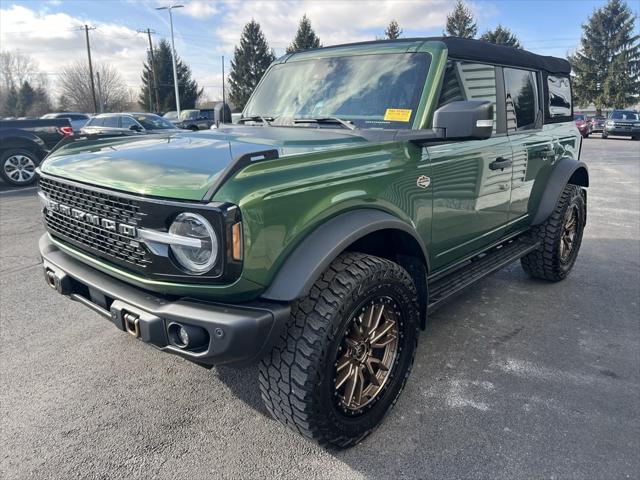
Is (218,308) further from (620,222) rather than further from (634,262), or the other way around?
(620,222)

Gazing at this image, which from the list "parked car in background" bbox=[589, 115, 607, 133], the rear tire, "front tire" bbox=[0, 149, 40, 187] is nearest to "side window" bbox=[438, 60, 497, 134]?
the rear tire

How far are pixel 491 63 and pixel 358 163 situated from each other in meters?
1.82

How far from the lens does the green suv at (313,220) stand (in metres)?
1.96

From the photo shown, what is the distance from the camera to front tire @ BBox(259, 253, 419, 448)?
211 centimetres

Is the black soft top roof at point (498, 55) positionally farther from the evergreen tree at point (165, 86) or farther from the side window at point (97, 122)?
the evergreen tree at point (165, 86)

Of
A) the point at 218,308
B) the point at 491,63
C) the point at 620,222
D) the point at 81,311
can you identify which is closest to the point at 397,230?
the point at 218,308

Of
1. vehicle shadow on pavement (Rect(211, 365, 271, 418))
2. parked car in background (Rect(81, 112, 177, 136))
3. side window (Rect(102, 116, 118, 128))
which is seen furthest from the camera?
→ side window (Rect(102, 116, 118, 128))

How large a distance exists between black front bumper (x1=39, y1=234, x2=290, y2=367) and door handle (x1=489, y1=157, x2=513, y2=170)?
2.12 meters

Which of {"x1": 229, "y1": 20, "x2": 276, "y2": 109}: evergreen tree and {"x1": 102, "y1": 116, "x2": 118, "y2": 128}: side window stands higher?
{"x1": 229, "y1": 20, "x2": 276, "y2": 109}: evergreen tree

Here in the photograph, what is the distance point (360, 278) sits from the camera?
2.24 m

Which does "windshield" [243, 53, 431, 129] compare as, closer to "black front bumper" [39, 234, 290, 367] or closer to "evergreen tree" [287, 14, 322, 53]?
"black front bumper" [39, 234, 290, 367]

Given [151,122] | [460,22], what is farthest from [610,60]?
[151,122]

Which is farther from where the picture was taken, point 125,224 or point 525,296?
point 525,296

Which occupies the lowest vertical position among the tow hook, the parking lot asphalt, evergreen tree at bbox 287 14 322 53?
the parking lot asphalt
